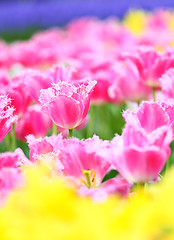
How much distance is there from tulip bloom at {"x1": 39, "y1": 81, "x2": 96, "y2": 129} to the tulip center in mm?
118

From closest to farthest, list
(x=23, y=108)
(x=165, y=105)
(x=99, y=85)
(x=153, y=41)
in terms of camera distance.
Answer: (x=165, y=105)
(x=23, y=108)
(x=99, y=85)
(x=153, y=41)

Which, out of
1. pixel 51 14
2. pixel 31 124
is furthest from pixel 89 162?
pixel 51 14

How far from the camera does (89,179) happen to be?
0.58 meters

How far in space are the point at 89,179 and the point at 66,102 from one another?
14 centimetres

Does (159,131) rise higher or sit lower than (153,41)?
higher

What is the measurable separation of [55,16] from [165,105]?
561 centimetres

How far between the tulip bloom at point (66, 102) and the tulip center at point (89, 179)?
0.12 metres

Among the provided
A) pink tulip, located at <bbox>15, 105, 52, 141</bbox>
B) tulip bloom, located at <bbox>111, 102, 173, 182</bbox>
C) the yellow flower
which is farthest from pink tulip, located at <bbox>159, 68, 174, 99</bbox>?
the yellow flower

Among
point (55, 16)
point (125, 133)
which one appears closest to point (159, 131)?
point (125, 133)

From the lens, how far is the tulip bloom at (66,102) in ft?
2.28

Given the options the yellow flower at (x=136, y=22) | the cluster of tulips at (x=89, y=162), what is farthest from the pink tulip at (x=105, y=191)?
the yellow flower at (x=136, y=22)

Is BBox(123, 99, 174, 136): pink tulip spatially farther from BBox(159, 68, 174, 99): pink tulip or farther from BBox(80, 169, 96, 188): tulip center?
BBox(159, 68, 174, 99): pink tulip

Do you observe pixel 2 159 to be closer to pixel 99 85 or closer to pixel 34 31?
pixel 99 85

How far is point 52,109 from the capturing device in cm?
70
